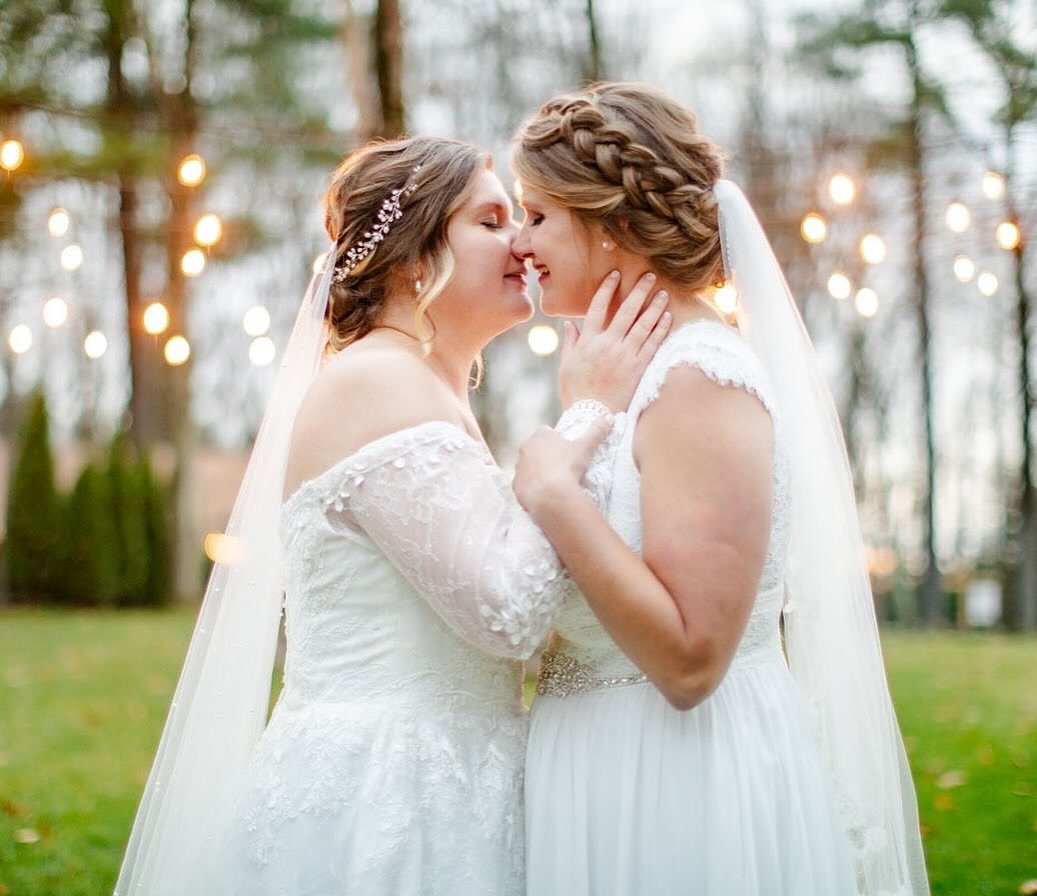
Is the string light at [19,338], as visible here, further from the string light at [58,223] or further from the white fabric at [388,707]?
the white fabric at [388,707]

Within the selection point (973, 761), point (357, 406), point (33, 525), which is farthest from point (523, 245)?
point (33, 525)

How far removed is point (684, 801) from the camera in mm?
2486

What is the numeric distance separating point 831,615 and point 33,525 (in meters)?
18.3

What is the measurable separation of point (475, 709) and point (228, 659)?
693 mm

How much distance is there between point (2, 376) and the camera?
2344cm

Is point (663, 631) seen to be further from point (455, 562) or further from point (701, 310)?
point (701, 310)

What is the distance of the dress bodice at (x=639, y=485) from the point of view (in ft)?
8.14

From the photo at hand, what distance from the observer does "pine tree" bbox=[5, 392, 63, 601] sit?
18891 mm

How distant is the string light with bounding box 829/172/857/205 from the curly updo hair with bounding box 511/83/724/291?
2.75 metres

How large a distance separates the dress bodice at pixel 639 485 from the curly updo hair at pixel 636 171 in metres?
0.18

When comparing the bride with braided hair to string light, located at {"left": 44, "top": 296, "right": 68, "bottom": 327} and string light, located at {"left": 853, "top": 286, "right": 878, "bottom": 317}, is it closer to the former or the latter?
string light, located at {"left": 853, "top": 286, "right": 878, "bottom": 317}

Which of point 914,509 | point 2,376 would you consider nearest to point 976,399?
point 914,509

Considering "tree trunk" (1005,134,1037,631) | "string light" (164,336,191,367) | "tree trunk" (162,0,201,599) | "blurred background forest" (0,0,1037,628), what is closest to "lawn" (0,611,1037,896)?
"blurred background forest" (0,0,1037,628)

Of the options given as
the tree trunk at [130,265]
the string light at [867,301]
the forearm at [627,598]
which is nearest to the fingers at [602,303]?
the forearm at [627,598]
